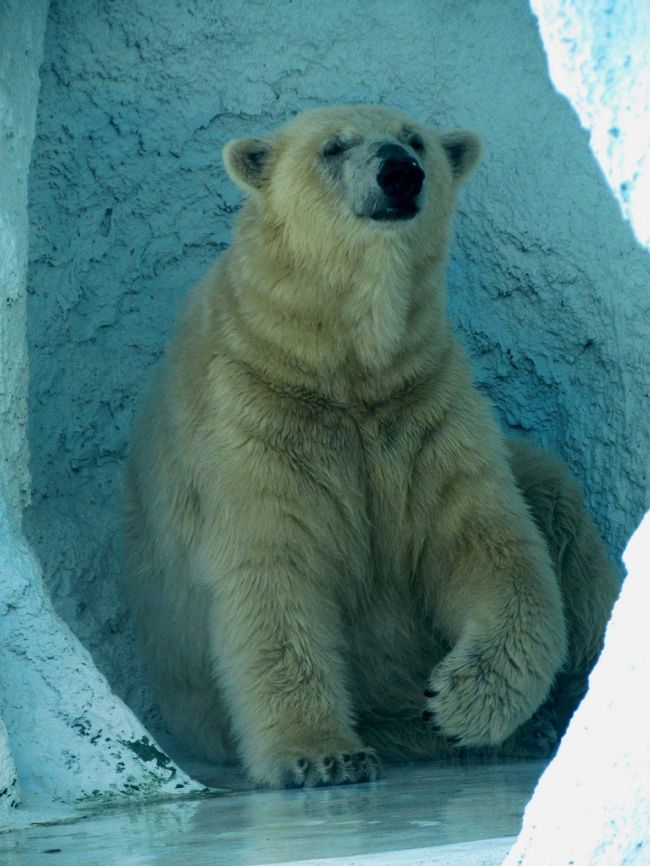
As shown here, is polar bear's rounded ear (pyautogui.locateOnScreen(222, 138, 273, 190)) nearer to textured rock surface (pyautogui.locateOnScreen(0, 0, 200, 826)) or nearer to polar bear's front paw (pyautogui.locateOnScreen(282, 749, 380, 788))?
textured rock surface (pyautogui.locateOnScreen(0, 0, 200, 826))

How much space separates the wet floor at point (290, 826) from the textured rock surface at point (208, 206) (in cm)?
184

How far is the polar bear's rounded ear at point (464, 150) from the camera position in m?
4.68

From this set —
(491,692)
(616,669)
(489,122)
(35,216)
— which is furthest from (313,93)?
(616,669)

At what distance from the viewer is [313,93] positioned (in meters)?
5.64

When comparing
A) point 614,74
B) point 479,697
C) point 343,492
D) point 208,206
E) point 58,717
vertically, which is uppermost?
point 208,206

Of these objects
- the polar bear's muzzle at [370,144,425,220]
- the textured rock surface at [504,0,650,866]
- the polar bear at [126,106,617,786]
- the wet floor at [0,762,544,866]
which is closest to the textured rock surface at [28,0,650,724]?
the polar bear at [126,106,617,786]

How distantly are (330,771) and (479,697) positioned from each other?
18.8 inches

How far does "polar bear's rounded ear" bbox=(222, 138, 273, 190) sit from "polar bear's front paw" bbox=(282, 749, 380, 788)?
166cm

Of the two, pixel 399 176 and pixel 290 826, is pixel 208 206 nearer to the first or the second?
pixel 399 176

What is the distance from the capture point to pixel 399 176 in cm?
405

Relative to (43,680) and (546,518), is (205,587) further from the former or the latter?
(546,518)

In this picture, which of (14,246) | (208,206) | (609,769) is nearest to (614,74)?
(609,769)

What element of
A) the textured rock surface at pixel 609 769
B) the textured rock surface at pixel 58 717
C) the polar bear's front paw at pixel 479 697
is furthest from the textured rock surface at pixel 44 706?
the textured rock surface at pixel 609 769

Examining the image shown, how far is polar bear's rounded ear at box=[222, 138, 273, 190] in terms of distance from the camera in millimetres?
4422
